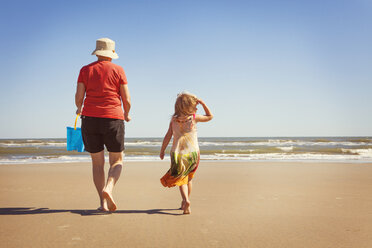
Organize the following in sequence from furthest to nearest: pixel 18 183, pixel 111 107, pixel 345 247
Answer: pixel 18 183 < pixel 111 107 < pixel 345 247

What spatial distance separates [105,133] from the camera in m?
3.29

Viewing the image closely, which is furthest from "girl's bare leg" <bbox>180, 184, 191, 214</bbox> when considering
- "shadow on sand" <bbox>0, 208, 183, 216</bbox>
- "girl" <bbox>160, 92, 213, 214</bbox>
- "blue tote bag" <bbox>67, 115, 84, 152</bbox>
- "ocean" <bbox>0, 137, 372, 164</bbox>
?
"ocean" <bbox>0, 137, 372, 164</bbox>

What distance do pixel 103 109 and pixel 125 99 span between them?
268 millimetres

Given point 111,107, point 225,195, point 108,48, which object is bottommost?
point 225,195

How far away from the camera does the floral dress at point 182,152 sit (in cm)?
334

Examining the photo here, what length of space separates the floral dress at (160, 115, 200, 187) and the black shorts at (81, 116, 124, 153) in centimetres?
58

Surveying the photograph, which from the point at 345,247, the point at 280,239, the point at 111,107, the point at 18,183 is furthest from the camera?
the point at 18,183

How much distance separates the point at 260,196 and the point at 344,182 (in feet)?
7.62

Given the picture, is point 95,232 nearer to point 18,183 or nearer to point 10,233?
point 10,233

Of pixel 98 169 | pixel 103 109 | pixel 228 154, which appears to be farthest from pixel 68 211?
pixel 228 154

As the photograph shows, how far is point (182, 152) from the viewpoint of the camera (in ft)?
11.1

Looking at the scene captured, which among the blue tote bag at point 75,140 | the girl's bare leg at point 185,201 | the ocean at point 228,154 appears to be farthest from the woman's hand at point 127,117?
the ocean at point 228,154

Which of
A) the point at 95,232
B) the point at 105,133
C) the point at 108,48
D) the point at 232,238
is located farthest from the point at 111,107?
the point at 232,238

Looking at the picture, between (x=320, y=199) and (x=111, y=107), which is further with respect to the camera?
(x=320, y=199)
